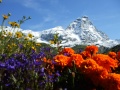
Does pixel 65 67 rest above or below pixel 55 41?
below

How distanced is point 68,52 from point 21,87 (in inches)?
91.5

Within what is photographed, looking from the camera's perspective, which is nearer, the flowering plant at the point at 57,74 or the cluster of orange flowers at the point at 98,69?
the flowering plant at the point at 57,74

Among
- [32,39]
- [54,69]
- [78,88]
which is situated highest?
[32,39]

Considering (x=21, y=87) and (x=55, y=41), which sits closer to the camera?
(x=21, y=87)

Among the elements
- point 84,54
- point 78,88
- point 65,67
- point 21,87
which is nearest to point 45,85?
point 21,87

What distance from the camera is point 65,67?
528 centimetres

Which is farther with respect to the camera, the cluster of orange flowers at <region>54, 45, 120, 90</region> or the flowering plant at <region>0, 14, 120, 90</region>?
the cluster of orange flowers at <region>54, 45, 120, 90</region>

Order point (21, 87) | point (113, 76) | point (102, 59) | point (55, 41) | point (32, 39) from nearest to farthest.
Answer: point (21, 87), point (113, 76), point (102, 59), point (55, 41), point (32, 39)

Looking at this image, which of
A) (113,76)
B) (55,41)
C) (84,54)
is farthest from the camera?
(55,41)

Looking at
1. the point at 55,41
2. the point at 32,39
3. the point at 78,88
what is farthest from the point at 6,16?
the point at 78,88

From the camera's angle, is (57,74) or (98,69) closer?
(57,74)

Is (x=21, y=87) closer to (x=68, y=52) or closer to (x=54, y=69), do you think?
(x=54, y=69)

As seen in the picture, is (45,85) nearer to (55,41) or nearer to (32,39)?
(55,41)

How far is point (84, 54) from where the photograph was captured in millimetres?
6000
